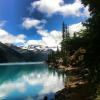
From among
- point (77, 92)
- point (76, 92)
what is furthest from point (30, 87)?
point (77, 92)

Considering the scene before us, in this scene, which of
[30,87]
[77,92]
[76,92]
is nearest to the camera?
[77,92]

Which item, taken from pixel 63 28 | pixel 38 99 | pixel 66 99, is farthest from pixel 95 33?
pixel 63 28

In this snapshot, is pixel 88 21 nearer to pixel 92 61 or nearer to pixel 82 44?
pixel 82 44

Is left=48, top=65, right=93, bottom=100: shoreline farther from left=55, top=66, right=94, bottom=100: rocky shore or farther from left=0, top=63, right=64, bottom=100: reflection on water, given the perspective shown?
left=0, top=63, right=64, bottom=100: reflection on water

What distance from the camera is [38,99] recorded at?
3338 centimetres

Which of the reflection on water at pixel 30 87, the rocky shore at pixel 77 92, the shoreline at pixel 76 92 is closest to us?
the rocky shore at pixel 77 92

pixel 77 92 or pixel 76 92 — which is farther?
pixel 76 92

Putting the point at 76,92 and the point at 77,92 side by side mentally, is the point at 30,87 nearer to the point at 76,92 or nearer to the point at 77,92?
the point at 76,92

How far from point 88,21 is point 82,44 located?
2.44 meters

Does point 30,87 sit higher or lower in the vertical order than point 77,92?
lower

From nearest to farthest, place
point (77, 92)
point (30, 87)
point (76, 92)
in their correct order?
1. point (77, 92)
2. point (76, 92)
3. point (30, 87)

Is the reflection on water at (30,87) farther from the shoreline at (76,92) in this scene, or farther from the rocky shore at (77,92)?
the rocky shore at (77,92)

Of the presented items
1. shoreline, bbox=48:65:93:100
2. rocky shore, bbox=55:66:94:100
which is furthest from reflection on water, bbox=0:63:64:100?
rocky shore, bbox=55:66:94:100

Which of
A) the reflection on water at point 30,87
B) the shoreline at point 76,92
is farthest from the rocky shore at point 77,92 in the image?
the reflection on water at point 30,87
